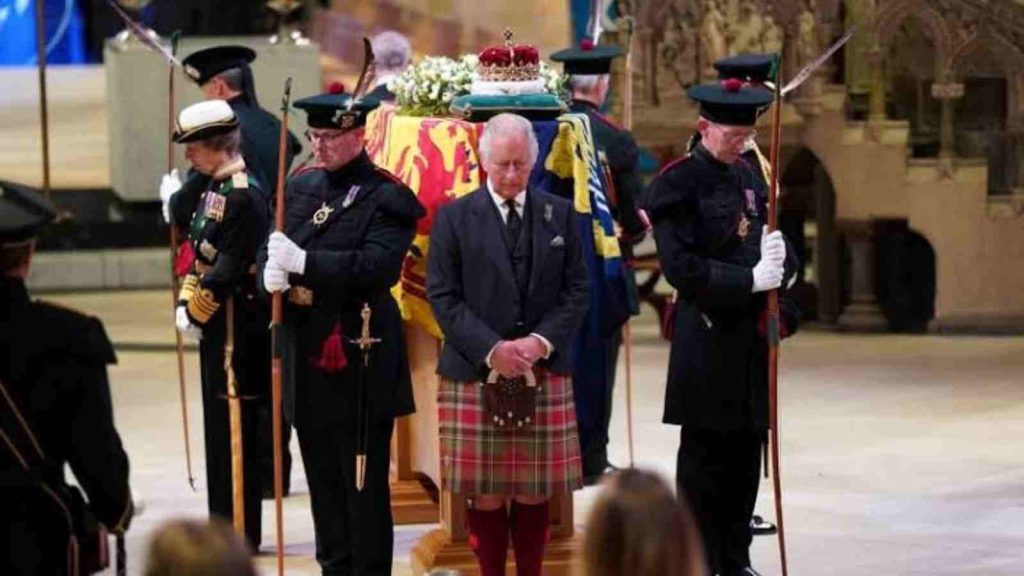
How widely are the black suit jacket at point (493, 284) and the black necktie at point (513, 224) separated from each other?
33 mm

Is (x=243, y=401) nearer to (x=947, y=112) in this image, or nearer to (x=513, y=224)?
(x=513, y=224)

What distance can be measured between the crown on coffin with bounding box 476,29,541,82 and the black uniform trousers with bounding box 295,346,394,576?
1.27 metres

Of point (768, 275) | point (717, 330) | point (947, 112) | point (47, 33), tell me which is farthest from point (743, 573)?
point (47, 33)

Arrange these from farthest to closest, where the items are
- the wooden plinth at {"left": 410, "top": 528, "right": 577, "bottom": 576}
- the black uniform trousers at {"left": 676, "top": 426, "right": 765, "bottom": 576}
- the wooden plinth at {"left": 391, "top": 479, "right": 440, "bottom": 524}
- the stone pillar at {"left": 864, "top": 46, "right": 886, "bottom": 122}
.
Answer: the stone pillar at {"left": 864, "top": 46, "right": 886, "bottom": 122} < the wooden plinth at {"left": 391, "top": 479, "right": 440, "bottom": 524} < the wooden plinth at {"left": 410, "top": 528, "right": 577, "bottom": 576} < the black uniform trousers at {"left": 676, "top": 426, "right": 765, "bottom": 576}

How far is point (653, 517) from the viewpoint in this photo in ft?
15.3

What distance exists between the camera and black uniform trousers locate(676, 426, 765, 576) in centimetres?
905

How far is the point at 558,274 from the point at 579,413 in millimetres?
2545

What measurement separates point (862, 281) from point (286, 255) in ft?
25.9

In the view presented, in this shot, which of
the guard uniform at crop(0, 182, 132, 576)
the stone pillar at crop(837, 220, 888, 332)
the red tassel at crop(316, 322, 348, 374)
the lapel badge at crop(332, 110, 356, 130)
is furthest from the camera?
the stone pillar at crop(837, 220, 888, 332)

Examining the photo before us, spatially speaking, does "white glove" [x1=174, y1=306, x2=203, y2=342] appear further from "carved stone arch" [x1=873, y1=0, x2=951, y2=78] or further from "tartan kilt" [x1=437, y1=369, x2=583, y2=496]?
"carved stone arch" [x1=873, y1=0, x2=951, y2=78]

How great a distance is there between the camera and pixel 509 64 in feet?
30.8

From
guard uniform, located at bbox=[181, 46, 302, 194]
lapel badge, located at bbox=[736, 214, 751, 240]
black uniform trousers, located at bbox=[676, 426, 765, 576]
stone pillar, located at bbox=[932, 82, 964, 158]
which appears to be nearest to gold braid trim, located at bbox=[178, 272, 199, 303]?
guard uniform, located at bbox=[181, 46, 302, 194]

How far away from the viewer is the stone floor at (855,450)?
10.1 m

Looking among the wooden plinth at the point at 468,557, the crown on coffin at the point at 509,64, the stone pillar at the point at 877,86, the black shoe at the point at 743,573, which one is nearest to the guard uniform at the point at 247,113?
the crown on coffin at the point at 509,64
